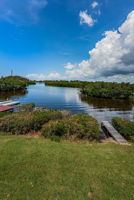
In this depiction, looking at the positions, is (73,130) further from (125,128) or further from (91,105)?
(91,105)

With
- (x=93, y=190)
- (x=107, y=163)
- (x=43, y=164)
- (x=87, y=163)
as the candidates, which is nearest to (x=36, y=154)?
(x=43, y=164)

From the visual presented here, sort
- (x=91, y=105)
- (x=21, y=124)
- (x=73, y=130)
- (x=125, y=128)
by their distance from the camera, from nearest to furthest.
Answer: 1. (x=73, y=130)
2. (x=21, y=124)
3. (x=125, y=128)
4. (x=91, y=105)

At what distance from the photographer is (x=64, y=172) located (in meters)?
2.68

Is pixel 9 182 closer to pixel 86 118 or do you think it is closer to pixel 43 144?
pixel 43 144

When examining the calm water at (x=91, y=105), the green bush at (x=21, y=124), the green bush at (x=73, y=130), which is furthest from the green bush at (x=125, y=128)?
the green bush at (x=21, y=124)

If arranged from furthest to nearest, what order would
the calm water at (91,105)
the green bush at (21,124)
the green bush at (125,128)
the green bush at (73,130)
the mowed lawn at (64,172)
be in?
the calm water at (91,105), the green bush at (125,128), the green bush at (21,124), the green bush at (73,130), the mowed lawn at (64,172)

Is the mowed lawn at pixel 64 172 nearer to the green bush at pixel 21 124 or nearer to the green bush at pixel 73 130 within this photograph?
the green bush at pixel 73 130

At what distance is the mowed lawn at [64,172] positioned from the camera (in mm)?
2150

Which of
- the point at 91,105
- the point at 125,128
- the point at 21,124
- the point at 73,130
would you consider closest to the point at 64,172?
the point at 73,130

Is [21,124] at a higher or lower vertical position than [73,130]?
higher

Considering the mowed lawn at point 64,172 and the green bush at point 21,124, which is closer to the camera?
the mowed lawn at point 64,172

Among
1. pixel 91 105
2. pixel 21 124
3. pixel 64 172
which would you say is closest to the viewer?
pixel 64 172

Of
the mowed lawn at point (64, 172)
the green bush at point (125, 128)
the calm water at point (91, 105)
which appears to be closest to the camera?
the mowed lawn at point (64, 172)

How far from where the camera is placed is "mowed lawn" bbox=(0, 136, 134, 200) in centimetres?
215
